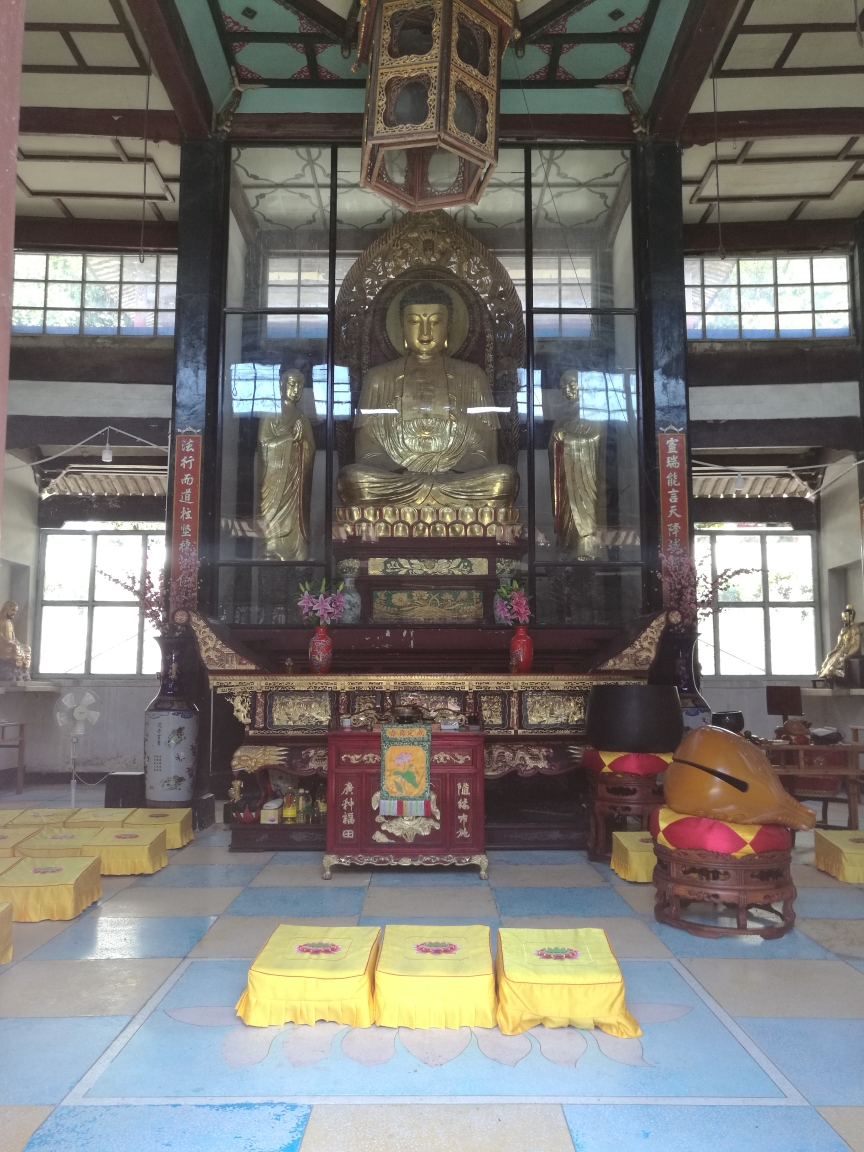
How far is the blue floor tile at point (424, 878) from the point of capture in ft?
13.5

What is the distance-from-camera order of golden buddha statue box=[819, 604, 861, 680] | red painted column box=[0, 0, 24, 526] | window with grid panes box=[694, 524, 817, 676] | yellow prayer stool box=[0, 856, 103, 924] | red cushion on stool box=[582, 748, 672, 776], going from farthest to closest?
1. window with grid panes box=[694, 524, 817, 676]
2. golden buddha statue box=[819, 604, 861, 680]
3. red cushion on stool box=[582, 748, 672, 776]
4. yellow prayer stool box=[0, 856, 103, 924]
5. red painted column box=[0, 0, 24, 526]

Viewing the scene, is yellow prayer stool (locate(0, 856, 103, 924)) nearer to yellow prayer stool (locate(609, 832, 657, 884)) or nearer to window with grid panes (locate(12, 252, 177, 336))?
yellow prayer stool (locate(609, 832, 657, 884))

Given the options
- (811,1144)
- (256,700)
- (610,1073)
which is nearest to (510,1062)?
(610,1073)

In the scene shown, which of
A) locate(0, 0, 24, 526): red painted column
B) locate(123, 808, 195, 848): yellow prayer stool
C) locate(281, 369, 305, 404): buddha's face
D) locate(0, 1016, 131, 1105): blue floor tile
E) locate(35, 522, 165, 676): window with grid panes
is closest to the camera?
locate(0, 0, 24, 526): red painted column

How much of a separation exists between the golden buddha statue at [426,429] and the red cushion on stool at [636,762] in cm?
273

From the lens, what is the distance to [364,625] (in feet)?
20.5

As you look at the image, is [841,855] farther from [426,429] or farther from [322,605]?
[426,429]

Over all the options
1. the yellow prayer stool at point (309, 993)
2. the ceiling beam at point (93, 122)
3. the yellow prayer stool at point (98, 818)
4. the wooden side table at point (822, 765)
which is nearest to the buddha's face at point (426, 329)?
the ceiling beam at point (93, 122)

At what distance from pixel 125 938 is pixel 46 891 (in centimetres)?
43

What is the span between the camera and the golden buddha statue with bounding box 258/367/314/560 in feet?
23.1

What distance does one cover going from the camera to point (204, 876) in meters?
4.25

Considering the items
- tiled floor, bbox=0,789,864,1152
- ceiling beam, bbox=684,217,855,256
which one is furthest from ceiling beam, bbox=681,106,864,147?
tiled floor, bbox=0,789,864,1152

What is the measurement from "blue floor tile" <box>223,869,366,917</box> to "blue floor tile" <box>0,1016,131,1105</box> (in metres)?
1.13

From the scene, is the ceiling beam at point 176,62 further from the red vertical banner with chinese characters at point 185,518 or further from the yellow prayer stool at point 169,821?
the yellow prayer stool at point 169,821
